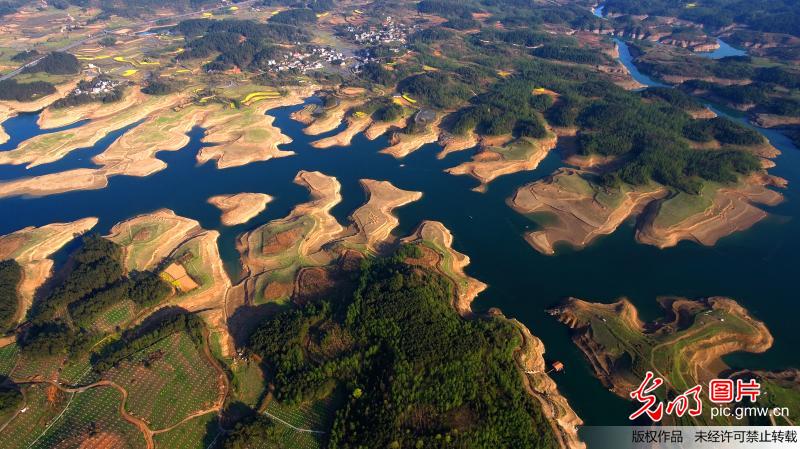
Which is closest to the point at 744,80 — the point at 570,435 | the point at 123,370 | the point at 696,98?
the point at 696,98

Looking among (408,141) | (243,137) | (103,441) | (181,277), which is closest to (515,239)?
(408,141)

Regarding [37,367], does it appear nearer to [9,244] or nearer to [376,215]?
[9,244]

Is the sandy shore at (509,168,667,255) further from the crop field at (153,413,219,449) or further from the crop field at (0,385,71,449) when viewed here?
the crop field at (0,385,71,449)

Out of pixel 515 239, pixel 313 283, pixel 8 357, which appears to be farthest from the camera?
pixel 515 239

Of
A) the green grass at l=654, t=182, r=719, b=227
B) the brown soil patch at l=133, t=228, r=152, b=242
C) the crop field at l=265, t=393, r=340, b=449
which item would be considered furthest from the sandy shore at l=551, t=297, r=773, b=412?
the brown soil patch at l=133, t=228, r=152, b=242

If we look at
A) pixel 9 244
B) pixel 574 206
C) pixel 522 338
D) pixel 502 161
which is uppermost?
pixel 574 206

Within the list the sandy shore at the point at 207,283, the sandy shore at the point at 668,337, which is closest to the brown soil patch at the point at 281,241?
the sandy shore at the point at 207,283

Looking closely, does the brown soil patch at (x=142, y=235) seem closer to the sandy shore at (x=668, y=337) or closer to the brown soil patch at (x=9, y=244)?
the brown soil patch at (x=9, y=244)
